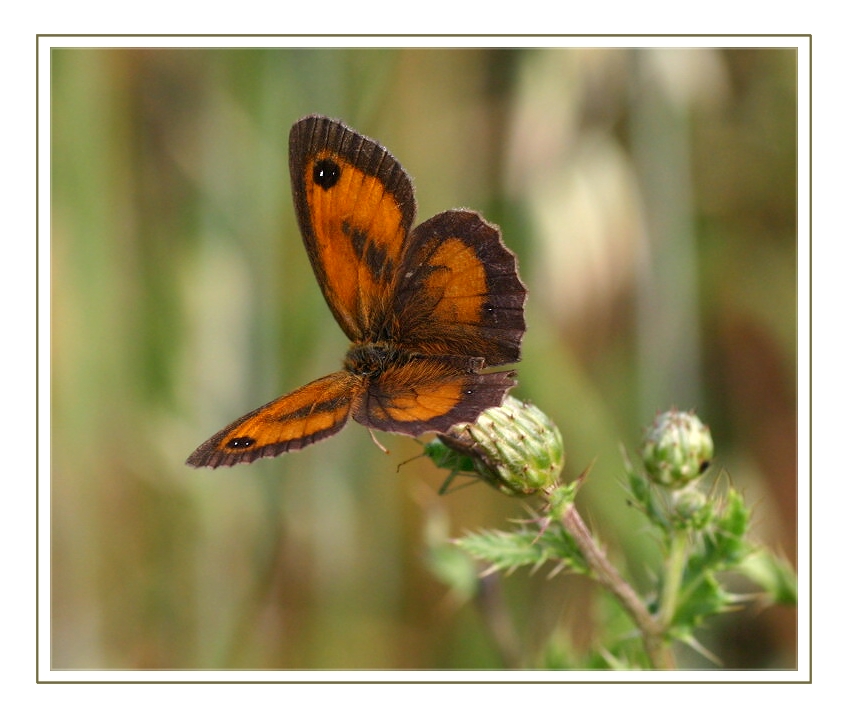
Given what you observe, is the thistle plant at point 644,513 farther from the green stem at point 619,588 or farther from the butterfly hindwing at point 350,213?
the butterfly hindwing at point 350,213

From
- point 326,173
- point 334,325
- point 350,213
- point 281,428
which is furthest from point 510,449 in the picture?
point 334,325

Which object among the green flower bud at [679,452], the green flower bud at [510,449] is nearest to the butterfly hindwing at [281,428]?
the green flower bud at [510,449]

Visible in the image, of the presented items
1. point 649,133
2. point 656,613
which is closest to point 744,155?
point 649,133

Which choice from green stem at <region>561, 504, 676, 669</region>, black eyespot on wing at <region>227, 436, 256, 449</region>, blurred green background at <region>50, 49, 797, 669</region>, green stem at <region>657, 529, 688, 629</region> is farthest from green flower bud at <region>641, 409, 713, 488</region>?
blurred green background at <region>50, 49, 797, 669</region>

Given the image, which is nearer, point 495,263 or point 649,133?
point 495,263

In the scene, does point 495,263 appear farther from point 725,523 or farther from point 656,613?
point 656,613

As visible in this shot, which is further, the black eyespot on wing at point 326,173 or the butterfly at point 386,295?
the black eyespot on wing at point 326,173
